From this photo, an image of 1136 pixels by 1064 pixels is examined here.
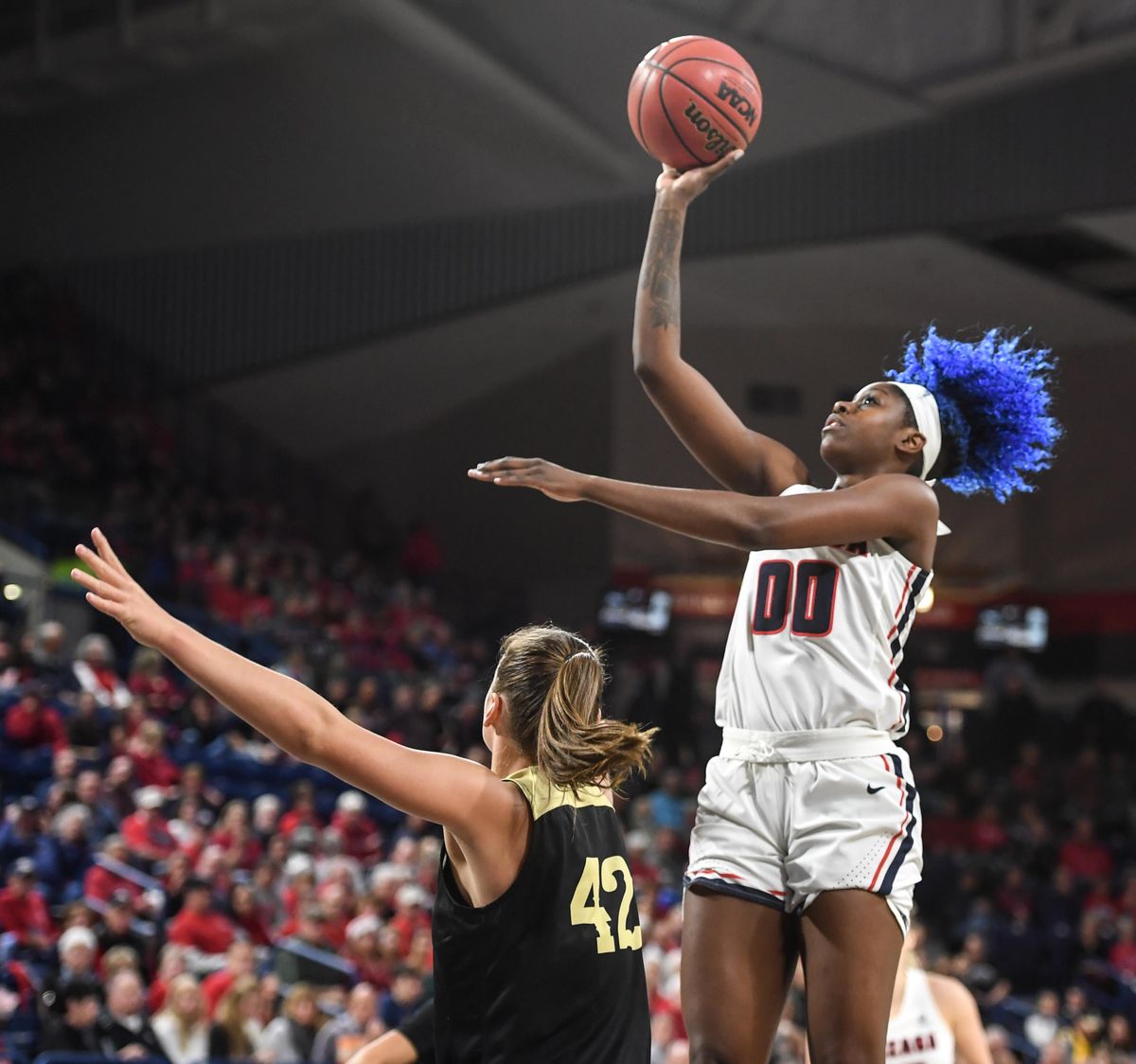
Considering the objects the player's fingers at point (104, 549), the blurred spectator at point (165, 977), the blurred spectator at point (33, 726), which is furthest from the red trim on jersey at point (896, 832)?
the blurred spectator at point (33, 726)

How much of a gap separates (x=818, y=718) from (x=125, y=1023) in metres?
5.12

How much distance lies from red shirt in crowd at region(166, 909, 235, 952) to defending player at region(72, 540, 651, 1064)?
6302 millimetres

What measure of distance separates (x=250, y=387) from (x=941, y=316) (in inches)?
337

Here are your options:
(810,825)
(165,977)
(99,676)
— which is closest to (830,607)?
(810,825)

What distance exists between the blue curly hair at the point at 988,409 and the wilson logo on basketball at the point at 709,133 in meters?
0.66

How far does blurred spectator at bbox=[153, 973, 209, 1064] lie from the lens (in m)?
7.62

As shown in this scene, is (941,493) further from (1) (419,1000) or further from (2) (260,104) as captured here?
(1) (419,1000)

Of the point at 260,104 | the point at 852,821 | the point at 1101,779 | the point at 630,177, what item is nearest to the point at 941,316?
the point at 630,177

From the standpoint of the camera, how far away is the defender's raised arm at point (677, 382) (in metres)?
3.63

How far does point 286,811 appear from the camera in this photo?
12.1 meters

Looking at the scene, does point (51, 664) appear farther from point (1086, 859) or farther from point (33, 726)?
point (1086, 859)

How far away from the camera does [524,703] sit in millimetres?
2840

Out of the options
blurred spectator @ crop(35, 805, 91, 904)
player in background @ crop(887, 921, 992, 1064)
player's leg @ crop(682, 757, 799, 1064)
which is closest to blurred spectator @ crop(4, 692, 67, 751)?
blurred spectator @ crop(35, 805, 91, 904)

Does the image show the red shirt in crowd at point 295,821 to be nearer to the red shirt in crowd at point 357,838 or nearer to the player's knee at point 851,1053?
the red shirt in crowd at point 357,838
